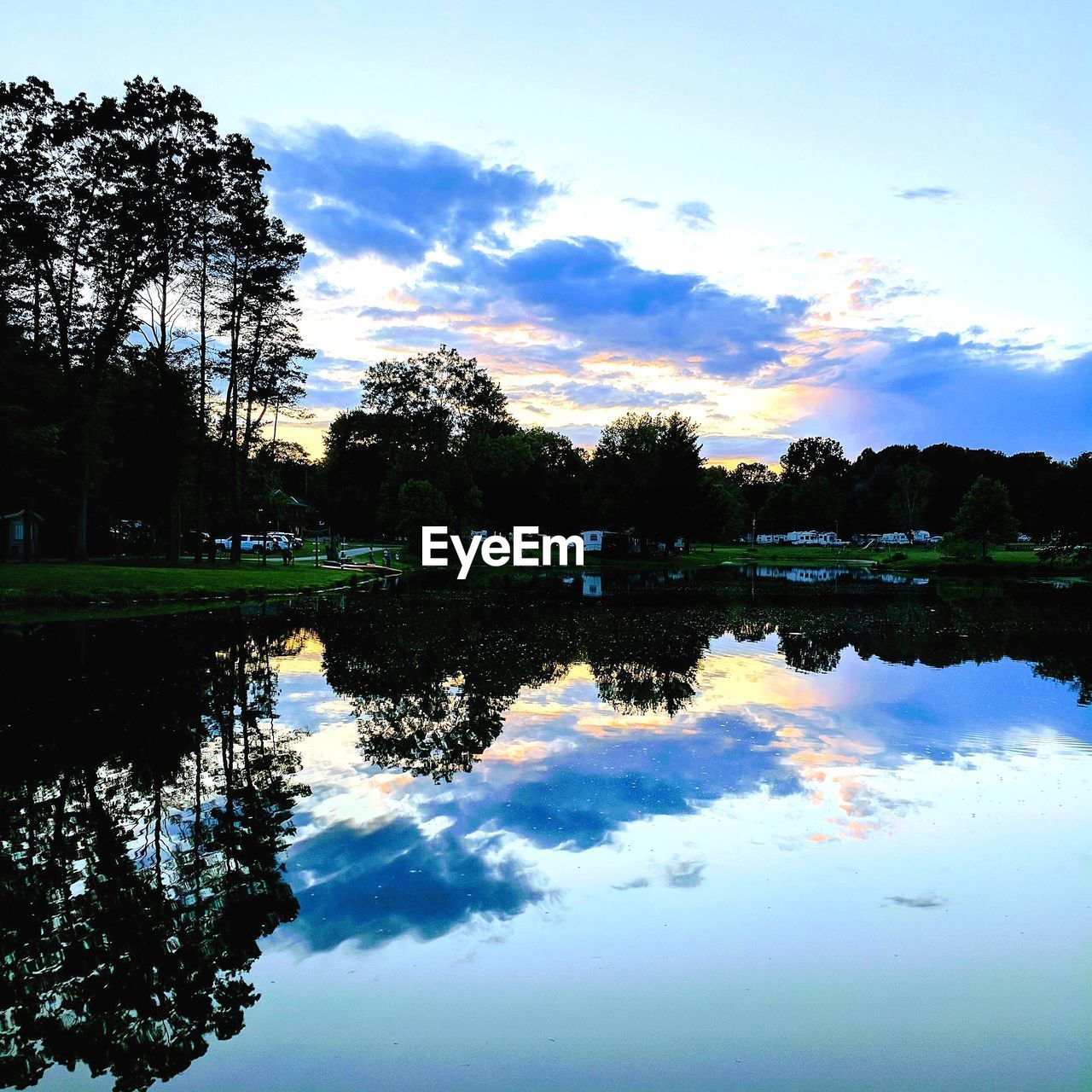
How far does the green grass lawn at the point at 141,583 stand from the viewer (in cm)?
3306

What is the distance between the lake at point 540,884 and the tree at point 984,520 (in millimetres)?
65499

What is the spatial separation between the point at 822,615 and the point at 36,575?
33447mm

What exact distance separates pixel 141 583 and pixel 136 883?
3190cm

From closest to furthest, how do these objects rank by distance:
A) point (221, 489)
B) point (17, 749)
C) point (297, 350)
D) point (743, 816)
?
point (743, 816) < point (17, 749) < point (297, 350) < point (221, 489)

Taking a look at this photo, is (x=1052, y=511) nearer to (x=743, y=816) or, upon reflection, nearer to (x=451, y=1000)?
(x=743, y=816)

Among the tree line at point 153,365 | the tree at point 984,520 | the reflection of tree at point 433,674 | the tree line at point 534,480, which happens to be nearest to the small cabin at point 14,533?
the tree line at point 153,365

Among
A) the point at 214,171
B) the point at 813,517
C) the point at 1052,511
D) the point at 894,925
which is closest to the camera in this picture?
the point at 894,925

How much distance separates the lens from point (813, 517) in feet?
562

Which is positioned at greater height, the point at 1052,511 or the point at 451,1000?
the point at 1052,511

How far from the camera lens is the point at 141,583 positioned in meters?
36.7

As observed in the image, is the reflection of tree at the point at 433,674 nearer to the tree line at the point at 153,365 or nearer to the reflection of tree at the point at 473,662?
the reflection of tree at the point at 473,662

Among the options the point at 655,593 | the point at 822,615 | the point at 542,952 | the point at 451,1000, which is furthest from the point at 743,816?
the point at 655,593

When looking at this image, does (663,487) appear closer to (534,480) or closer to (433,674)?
(534,480)

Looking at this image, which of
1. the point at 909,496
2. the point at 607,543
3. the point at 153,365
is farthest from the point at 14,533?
the point at 909,496
